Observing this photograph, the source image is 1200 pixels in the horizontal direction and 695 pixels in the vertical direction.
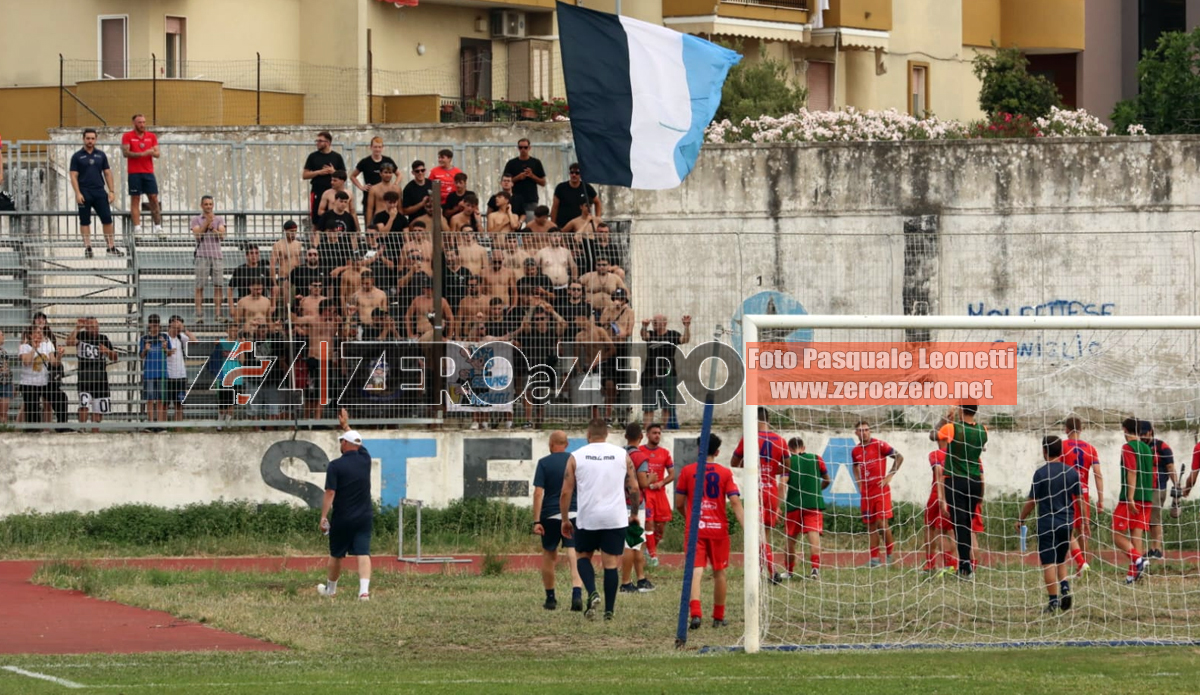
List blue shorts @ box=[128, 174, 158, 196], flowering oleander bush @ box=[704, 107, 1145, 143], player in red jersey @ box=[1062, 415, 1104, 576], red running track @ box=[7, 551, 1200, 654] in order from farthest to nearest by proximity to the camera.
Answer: flowering oleander bush @ box=[704, 107, 1145, 143]
blue shorts @ box=[128, 174, 158, 196]
player in red jersey @ box=[1062, 415, 1104, 576]
red running track @ box=[7, 551, 1200, 654]

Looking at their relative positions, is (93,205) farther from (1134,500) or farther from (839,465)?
(1134,500)

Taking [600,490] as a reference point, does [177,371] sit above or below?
above

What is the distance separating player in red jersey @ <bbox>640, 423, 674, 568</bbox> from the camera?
18109mm

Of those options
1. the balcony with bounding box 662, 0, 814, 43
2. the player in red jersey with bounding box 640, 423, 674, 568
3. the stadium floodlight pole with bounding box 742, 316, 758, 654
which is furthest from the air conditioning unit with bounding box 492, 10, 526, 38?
the stadium floodlight pole with bounding box 742, 316, 758, 654

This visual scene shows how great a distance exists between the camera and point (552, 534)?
1606cm

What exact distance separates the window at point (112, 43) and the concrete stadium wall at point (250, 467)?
14376 mm

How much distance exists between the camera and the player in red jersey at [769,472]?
1672 cm

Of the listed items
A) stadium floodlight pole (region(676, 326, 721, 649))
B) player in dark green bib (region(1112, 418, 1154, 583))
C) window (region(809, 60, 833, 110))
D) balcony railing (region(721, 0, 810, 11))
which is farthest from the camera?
window (region(809, 60, 833, 110))

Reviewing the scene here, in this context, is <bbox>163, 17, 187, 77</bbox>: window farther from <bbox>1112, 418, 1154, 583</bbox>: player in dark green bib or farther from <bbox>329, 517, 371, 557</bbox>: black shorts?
<bbox>1112, 418, 1154, 583</bbox>: player in dark green bib

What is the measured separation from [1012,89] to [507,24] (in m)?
11.2

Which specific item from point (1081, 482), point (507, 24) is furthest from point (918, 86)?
point (1081, 482)

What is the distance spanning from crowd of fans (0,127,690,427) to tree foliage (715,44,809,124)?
13341 millimetres

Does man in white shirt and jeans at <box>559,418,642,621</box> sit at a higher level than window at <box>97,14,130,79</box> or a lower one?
lower

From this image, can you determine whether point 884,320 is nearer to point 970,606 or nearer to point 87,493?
point 970,606
